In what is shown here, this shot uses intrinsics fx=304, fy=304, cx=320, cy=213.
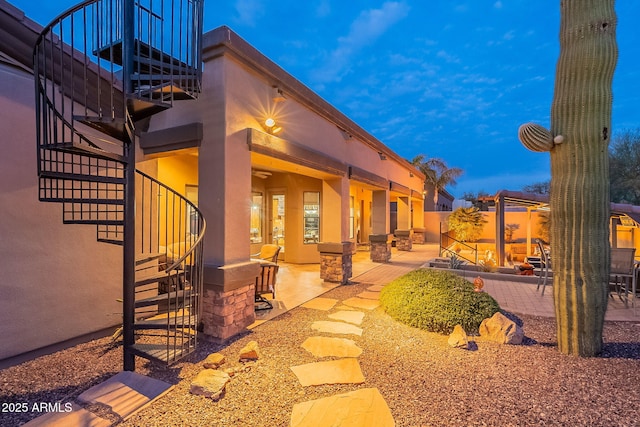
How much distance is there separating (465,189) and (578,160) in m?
157

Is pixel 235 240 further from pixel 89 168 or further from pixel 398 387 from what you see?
pixel 398 387

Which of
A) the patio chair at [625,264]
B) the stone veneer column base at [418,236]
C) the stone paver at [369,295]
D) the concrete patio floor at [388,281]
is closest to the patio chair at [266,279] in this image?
the concrete patio floor at [388,281]

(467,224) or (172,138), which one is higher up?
(172,138)

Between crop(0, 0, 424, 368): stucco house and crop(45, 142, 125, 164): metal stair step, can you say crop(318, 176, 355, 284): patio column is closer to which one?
crop(0, 0, 424, 368): stucco house

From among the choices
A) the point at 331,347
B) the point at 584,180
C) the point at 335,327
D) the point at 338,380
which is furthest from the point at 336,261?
the point at 584,180

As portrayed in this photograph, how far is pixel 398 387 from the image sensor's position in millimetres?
2887

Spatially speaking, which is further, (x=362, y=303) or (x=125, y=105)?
(x=362, y=303)

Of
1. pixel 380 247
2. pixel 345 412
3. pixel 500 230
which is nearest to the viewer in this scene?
pixel 345 412

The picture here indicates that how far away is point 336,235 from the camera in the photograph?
24.0 ft

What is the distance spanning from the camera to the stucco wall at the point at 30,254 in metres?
3.38

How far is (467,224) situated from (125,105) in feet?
46.2

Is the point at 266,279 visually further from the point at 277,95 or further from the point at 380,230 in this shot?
the point at 380,230

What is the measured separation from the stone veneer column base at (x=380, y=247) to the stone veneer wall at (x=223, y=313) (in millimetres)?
6513

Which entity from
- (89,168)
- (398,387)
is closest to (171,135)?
(89,168)
